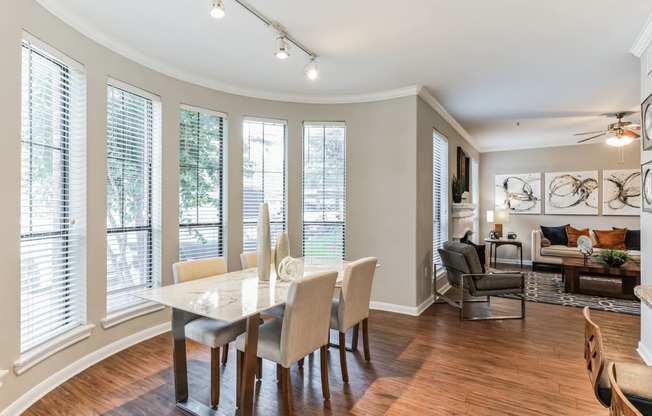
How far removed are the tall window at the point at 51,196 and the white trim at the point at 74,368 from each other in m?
0.29

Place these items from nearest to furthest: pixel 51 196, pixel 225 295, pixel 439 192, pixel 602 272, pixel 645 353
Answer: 1. pixel 225 295
2. pixel 51 196
3. pixel 645 353
4. pixel 602 272
5. pixel 439 192

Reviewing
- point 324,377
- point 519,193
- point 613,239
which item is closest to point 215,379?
point 324,377

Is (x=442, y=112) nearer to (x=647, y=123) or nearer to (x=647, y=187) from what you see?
(x=647, y=123)

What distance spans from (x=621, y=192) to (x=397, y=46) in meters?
6.43

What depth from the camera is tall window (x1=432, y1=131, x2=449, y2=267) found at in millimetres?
4914

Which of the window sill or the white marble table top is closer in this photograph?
the white marble table top

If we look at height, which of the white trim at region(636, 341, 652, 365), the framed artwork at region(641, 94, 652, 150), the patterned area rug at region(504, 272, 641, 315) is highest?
the framed artwork at region(641, 94, 652, 150)

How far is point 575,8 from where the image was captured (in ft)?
8.02

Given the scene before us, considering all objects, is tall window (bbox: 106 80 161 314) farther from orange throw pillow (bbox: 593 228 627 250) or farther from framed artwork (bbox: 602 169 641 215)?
framed artwork (bbox: 602 169 641 215)

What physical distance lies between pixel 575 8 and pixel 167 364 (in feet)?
13.6

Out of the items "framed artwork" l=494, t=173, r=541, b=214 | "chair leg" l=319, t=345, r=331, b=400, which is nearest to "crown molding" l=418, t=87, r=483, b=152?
"framed artwork" l=494, t=173, r=541, b=214

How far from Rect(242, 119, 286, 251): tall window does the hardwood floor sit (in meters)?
1.56

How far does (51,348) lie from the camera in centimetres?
241

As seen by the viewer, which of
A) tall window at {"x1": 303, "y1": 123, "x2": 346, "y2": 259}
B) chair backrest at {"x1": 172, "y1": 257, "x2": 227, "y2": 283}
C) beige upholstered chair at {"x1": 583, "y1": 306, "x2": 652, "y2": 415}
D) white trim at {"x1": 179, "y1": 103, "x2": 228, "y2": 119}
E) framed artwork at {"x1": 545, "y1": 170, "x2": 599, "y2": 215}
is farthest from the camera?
framed artwork at {"x1": 545, "y1": 170, "x2": 599, "y2": 215}
